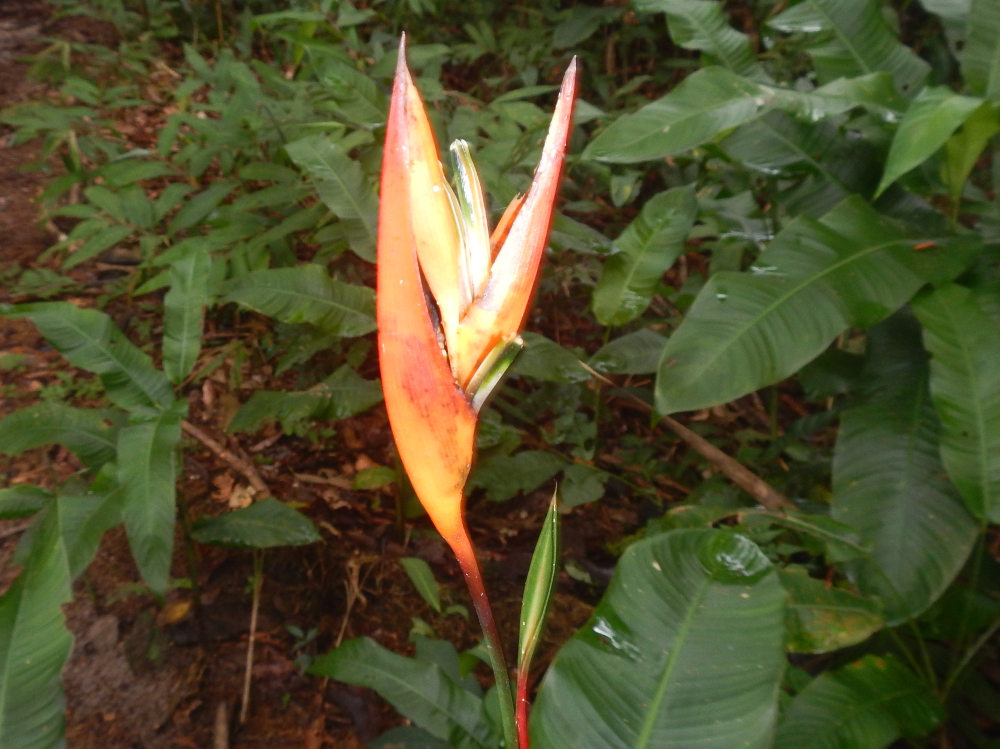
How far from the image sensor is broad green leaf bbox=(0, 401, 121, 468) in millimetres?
1300

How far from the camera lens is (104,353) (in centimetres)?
133

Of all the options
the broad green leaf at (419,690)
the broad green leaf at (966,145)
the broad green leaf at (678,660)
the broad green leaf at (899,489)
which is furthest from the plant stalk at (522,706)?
the broad green leaf at (966,145)

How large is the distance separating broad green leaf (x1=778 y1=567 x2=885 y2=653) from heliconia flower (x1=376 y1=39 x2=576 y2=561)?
33.1 inches

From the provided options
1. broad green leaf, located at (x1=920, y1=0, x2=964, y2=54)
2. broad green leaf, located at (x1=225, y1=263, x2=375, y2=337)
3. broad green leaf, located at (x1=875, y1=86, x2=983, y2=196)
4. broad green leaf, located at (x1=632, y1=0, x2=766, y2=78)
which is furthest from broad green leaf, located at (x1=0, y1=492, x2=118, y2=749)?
broad green leaf, located at (x1=920, y1=0, x2=964, y2=54)

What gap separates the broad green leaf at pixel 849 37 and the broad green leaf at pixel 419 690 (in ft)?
4.95

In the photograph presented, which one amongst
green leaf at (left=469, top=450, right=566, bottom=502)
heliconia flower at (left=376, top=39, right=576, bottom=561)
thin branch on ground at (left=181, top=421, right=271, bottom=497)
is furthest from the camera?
thin branch on ground at (left=181, top=421, right=271, bottom=497)

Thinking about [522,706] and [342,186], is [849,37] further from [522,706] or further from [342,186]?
[522,706]

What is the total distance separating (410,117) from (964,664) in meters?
1.36

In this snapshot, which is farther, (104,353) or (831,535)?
(104,353)

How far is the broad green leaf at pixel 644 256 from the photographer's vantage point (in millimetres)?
1552

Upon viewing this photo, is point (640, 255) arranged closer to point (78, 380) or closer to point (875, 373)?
point (875, 373)

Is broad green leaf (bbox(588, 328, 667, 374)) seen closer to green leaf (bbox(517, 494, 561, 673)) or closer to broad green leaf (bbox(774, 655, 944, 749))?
broad green leaf (bbox(774, 655, 944, 749))

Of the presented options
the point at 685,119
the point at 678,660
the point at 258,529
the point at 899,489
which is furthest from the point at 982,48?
the point at 258,529

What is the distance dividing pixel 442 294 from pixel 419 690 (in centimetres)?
92
